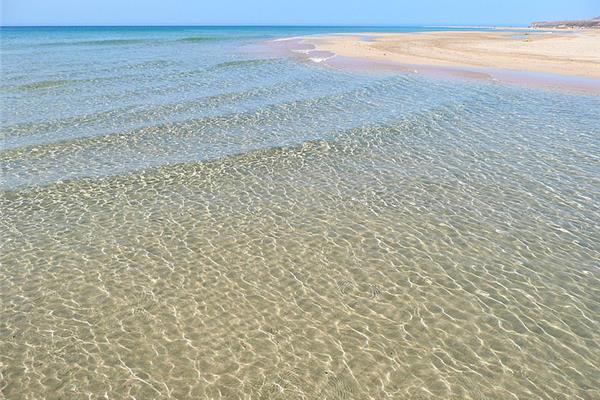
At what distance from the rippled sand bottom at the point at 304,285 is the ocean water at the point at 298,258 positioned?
0.04 metres

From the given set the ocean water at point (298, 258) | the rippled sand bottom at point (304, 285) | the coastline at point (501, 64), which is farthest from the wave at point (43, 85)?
the coastline at point (501, 64)

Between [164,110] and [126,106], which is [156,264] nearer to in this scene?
[164,110]

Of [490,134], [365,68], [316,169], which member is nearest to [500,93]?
[490,134]

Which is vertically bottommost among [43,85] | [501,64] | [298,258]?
[298,258]

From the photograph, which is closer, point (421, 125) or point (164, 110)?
point (421, 125)

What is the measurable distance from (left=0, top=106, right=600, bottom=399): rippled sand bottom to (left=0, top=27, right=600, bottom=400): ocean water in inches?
1.7

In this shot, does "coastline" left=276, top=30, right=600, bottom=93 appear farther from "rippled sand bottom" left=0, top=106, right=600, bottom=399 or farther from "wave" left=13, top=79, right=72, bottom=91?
"rippled sand bottom" left=0, top=106, right=600, bottom=399

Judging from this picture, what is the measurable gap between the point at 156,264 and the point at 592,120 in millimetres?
21716

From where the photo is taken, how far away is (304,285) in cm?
851

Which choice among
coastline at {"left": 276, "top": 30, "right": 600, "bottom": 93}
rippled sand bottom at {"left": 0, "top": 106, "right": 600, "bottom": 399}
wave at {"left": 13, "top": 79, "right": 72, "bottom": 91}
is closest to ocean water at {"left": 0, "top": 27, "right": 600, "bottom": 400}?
rippled sand bottom at {"left": 0, "top": 106, "right": 600, "bottom": 399}

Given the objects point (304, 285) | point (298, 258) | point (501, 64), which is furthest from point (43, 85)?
point (501, 64)

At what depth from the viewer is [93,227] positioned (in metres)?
10.8

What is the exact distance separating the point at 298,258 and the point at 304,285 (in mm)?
1044

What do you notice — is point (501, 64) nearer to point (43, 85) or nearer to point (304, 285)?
point (43, 85)
